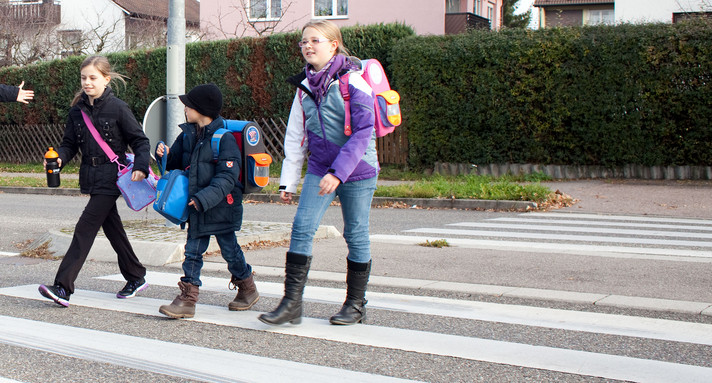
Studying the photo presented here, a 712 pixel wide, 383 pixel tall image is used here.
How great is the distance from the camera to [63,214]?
13.3 meters

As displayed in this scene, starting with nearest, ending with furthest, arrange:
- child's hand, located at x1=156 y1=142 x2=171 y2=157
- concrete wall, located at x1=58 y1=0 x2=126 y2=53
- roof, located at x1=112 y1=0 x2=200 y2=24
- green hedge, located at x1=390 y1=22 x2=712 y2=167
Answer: child's hand, located at x1=156 y1=142 x2=171 y2=157 → green hedge, located at x1=390 y1=22 x2=712 y2=167 → concrete wall, located at x1=58 y1=0 x2=126 y2=53 → roof, located at x1=112 y1=0 x2=200 y2=24

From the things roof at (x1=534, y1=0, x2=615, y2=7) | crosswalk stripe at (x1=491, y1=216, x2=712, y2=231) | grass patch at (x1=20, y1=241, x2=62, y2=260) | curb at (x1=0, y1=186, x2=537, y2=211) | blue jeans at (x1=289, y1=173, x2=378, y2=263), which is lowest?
grass patch at (x1=20, y1=241, x2=62, y2=260)

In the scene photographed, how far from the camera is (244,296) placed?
18.3 ft

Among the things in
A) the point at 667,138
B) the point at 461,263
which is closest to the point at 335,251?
the point at 461,263

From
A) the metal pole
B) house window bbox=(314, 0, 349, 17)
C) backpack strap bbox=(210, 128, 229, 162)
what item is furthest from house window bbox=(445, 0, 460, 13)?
backpack strap bbox=(210, 128, 229, 162)

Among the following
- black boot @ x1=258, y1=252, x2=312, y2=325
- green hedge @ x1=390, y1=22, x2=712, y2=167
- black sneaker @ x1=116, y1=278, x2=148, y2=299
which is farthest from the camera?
green hedge @ x1=390, y1=22, x2=712, y2=167

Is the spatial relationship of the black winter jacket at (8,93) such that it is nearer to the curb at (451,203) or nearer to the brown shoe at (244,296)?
the brown shoe at (244,296)

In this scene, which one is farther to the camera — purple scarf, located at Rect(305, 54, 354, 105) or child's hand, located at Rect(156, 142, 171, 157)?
child's hand, located at Rect(156, 142, 171, 157)

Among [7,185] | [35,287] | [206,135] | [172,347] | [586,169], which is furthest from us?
[7,185]

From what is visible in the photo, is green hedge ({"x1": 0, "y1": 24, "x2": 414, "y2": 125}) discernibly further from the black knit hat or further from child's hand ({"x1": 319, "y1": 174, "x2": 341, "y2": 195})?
child's hand ({"x1": 319, "y1": 174, "x2": 341, "y2": 195})

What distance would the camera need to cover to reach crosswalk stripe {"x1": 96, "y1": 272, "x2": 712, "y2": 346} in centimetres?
496

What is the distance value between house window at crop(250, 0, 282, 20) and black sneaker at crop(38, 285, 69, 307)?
30.1 meters

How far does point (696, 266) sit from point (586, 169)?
1053 centimetres

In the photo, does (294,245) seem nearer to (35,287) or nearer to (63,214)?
(35,287)
